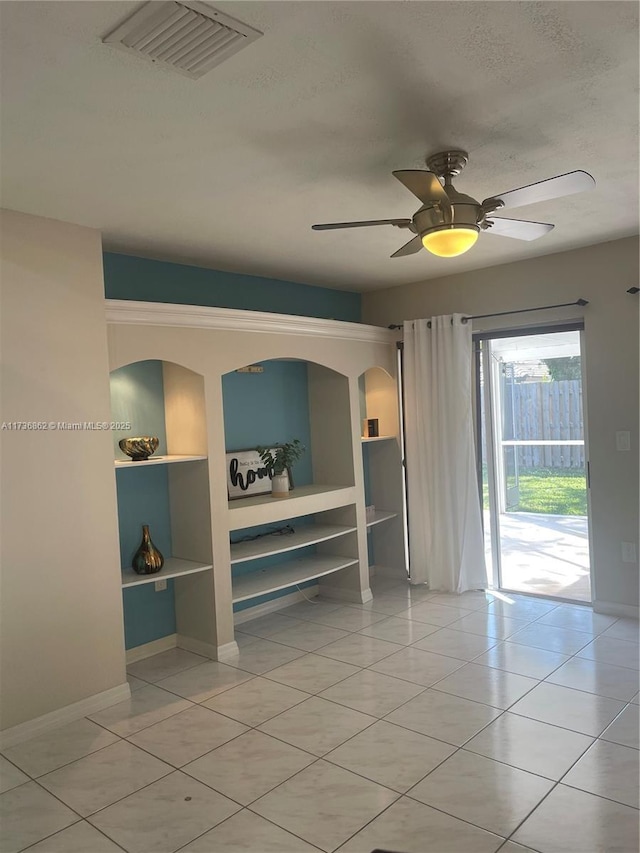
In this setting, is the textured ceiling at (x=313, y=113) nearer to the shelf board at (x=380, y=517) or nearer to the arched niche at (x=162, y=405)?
the arched niche at (x=162, y=405)

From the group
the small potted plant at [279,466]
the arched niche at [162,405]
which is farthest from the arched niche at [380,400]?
the arched niche at [162,405]

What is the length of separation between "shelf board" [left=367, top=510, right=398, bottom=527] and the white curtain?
0.67 feet

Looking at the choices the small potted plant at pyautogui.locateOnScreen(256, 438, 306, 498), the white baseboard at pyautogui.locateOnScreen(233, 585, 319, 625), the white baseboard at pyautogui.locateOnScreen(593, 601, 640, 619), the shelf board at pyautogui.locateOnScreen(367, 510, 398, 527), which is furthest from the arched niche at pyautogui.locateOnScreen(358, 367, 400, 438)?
the white baseboard at pyautogui.locateOnScreen(593, 601, 640, 619)

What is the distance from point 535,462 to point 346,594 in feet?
6.07

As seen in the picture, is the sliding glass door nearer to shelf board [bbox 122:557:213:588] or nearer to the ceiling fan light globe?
the ceiling fan light globe

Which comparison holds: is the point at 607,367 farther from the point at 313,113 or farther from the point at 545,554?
the point at 313,113

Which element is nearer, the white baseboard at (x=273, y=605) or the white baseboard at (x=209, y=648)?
the white baseboard at (x=209, y=648)

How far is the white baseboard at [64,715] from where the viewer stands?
313 centimetres

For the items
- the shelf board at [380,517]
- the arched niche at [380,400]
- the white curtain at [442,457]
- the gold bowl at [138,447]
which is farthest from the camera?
the arched niche at [380,400]

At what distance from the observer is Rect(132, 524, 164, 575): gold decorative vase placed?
3.91 metres

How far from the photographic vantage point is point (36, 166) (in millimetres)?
2674

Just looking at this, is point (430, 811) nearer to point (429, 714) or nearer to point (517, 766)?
point (517, 766)

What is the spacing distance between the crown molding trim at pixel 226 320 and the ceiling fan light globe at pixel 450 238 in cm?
173

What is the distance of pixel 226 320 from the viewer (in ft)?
13.8
